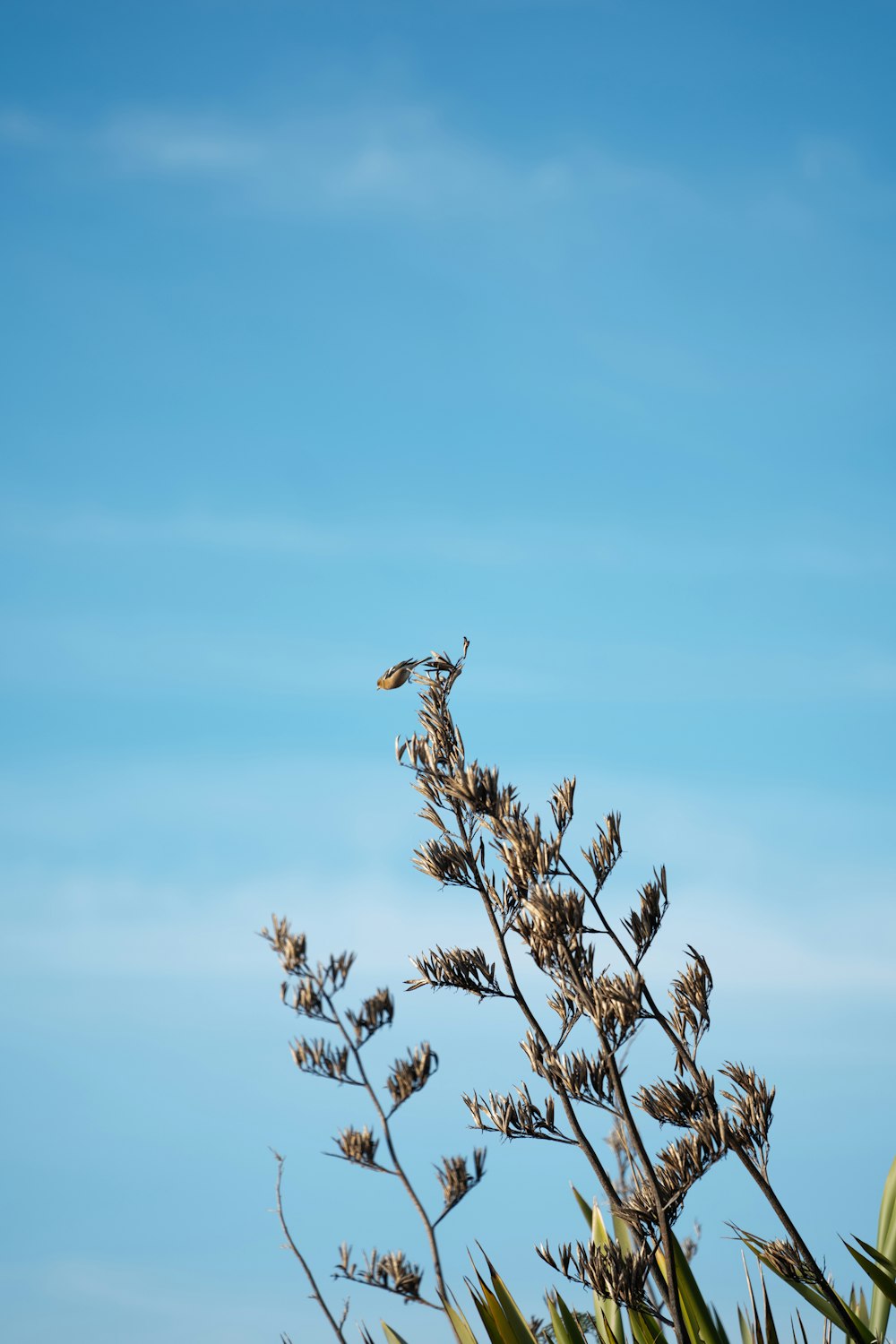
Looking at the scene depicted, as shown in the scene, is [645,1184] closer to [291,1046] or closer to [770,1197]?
[770,1197]

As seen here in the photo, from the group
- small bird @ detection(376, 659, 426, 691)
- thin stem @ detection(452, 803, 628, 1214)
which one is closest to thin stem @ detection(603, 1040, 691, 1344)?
thin stem @ detection(452, 803, 628, 1214)

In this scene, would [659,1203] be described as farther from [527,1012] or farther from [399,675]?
[399,675]

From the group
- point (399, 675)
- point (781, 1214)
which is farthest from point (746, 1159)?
point (399, 675)

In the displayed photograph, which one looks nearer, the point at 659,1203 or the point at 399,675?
the point at 659,1203

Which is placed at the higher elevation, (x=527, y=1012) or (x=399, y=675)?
(x=399, y=675)

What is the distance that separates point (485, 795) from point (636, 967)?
2.12 ft

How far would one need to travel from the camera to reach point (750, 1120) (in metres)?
2.97

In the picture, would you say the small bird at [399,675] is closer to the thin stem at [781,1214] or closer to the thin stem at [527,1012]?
the thin stem at [527,1012]

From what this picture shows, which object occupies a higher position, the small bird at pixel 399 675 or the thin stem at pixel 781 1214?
the small bird at pixel 399 675

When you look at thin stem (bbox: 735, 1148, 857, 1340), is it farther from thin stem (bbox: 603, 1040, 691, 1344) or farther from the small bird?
the small bird

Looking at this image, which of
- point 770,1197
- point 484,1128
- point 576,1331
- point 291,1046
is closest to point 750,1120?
point 770,1197

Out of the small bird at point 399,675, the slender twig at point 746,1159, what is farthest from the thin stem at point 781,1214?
the small bird at point 399,675

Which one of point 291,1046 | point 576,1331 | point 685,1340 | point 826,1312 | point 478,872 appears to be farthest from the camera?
point 291,1046

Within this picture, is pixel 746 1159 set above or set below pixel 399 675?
below
